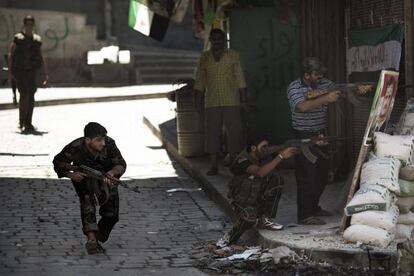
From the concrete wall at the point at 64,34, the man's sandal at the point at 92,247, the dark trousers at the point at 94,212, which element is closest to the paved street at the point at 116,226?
the man's sandal at the point at 92,247

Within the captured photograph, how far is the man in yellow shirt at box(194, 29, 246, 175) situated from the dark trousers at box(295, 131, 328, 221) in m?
2.43

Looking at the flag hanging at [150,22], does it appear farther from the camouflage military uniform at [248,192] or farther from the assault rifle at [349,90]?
the camouflage military uniform at [248,192]

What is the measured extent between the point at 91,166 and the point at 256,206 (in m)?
1.47

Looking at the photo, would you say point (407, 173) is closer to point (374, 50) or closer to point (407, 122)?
point (407, 122)

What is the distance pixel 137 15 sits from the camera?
1427 cm

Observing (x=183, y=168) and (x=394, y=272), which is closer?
(x=394, y=272)

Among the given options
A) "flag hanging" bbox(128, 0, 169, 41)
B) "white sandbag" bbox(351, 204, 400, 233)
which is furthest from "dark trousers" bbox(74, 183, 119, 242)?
"flag hanging" bbox(128, 0, 169, 41)

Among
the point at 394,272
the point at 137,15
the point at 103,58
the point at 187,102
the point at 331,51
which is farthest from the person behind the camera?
the point at 103,58

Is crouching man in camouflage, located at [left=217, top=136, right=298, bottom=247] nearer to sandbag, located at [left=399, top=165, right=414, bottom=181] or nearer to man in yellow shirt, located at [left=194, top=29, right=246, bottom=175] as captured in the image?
sandbag, located at [left=399, top=165, right=414, bottom=181]

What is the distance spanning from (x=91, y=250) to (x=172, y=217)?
Result: 1.78 m

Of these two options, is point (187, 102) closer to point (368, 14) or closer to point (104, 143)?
point (368, 14)

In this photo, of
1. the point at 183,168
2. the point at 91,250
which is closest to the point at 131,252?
the point at 91,250

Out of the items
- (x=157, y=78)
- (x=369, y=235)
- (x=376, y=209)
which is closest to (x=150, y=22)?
(x=376, y=209)

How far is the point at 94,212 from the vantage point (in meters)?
7.23
